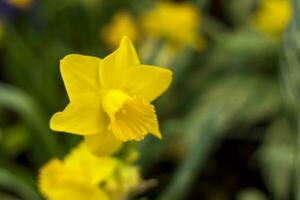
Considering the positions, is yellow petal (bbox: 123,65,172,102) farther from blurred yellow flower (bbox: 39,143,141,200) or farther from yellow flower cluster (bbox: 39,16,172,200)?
blurred yellow flower (bbox: 39,143,141,200)

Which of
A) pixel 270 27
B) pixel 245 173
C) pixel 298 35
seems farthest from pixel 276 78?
pixel 298 35

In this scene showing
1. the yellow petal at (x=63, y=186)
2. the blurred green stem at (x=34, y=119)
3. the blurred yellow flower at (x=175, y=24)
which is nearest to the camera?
the yellow petal at (x=63, y=186)

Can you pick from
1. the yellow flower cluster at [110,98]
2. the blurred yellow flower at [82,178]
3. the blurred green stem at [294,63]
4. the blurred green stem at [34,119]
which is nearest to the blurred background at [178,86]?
the blurred green stem at [34,119]

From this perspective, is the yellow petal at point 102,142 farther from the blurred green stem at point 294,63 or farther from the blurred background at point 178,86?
the blurred background at point 178,86

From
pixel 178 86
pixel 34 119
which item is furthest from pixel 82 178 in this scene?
pixel 178 86

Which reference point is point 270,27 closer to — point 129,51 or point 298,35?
point 298,35

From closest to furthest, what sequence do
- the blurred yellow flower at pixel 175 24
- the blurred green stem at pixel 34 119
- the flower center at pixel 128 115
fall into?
the flower center at pixel 128 115
the blurred green stem at pixel 34 119
the blurred yellow flower at pixel 175 24

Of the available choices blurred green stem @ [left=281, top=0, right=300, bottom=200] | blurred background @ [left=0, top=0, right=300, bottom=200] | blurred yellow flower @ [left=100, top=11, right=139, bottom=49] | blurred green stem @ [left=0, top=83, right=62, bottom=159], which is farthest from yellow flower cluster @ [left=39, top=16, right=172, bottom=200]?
blurred yellow flower @ [left=100, top=11, right=139, bottom=49]
